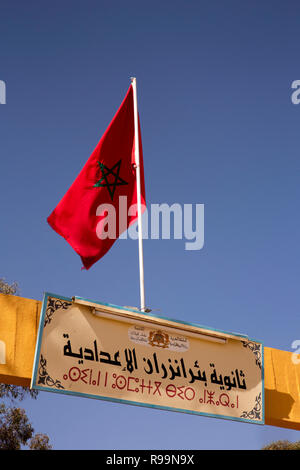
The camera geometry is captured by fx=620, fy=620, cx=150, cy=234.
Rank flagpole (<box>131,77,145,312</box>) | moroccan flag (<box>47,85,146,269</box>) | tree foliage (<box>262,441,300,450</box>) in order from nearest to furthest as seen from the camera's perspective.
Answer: flagpole (<box>131,77,145,312</box>) → moroccan flag (<box>47,85,146,269</box>) → tree foliage (<box>262,441,300,450</box>)

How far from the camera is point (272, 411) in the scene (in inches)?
373

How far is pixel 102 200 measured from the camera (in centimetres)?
950

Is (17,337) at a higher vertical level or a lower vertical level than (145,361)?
higher

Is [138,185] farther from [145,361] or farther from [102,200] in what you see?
[145,361]

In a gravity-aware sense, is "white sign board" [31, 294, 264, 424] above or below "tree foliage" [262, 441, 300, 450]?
below

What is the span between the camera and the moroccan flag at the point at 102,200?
30.0 ft

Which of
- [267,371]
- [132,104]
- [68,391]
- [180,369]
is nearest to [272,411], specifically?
[267,371]

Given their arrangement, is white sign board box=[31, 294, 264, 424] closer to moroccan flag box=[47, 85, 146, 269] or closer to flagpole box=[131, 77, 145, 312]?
flagpole box=[131, 77, 145, 312]

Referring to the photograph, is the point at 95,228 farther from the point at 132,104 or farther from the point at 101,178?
the point at 132,104

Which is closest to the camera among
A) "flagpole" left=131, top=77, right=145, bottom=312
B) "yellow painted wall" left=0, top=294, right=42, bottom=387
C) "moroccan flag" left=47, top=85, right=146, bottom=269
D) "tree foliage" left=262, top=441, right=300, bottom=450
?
"yellow painted wall" left=0, top=294, right=42, bottom=387

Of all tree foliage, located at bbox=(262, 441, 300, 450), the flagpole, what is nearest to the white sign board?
the flagpole

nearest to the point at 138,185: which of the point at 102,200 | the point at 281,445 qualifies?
the point at 102,200

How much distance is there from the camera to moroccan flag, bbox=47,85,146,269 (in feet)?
30.0

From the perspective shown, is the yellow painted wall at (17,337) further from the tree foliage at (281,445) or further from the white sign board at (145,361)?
the tree foliage at (281,445)
